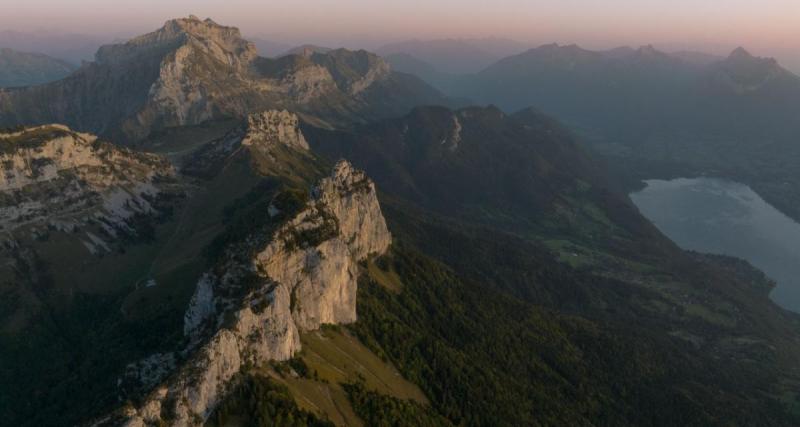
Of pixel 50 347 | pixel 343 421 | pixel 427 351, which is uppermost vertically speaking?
pixel 343 421

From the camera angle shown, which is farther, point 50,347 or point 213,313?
point 50,347

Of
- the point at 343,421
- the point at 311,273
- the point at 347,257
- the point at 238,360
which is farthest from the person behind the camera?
the point at 347,257

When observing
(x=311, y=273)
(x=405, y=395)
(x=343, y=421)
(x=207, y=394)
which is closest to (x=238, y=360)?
(x=207, y=394)

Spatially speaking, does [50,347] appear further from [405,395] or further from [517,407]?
[517,407]

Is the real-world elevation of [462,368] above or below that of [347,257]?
below

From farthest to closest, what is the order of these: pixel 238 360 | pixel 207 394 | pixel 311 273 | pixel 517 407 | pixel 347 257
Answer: pixel 517 407 → pixel 347 257 → pixel 311 273 → pixel 238 360 → pixel 207 394

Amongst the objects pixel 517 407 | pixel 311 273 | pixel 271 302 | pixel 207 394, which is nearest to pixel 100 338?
pixel 311 273
